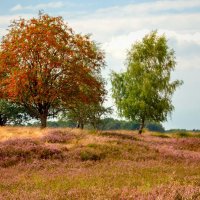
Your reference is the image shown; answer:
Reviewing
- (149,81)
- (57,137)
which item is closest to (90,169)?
(57,137)

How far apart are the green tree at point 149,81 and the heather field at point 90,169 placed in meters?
18.2

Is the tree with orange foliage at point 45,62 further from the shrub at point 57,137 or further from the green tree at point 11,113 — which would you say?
the green tree at point 11,113

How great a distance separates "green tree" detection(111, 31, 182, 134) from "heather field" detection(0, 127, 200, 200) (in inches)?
717

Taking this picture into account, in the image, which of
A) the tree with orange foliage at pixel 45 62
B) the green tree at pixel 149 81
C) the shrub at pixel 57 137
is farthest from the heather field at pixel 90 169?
the green tree at pixel 149 81

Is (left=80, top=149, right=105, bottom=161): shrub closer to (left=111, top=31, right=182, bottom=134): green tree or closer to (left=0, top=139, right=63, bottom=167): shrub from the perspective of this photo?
(left=0, top=139, right=63, bottom=167): shrub

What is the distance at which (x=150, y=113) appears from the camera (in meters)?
54.1

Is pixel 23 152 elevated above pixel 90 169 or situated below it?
above

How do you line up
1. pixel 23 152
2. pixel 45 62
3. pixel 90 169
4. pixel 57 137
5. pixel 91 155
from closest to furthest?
pixel 90 169
pixel 23 152
pixel 91 155
pixel 57 137
pixel 45 62

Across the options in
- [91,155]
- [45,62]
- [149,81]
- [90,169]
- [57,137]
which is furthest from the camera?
[149,81]

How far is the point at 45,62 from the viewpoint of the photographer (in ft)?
130

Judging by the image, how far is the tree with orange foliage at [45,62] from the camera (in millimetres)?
39156

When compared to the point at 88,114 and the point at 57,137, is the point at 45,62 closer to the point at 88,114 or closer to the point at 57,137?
the point at 57,137

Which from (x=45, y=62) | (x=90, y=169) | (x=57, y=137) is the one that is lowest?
(x=90, y=169)

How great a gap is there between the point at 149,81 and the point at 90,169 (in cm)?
3549
